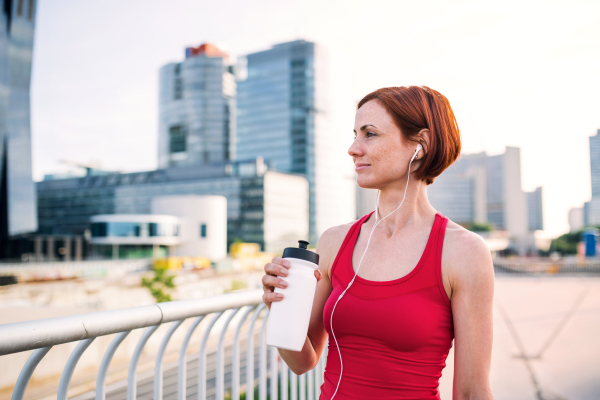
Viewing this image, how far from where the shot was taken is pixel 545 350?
19.4 feet

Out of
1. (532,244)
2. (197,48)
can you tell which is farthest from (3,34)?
(532,244)

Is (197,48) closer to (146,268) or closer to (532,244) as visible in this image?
(146,268)

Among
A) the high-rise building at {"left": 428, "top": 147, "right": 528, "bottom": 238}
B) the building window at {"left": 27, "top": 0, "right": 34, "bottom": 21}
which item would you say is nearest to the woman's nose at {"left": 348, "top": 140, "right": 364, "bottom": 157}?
the building window at {"left": 27, "top": 0, "right": 34, "bottom": 21}

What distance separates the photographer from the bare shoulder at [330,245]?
153 centimetres

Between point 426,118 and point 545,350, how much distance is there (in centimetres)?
596

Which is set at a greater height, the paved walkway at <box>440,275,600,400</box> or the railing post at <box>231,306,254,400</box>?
the railing post at <box>231,306,254,400</box>

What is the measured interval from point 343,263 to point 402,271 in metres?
0.21

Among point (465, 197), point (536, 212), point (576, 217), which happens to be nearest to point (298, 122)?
point (465, 197)

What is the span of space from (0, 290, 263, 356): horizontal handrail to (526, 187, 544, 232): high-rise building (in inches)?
6285

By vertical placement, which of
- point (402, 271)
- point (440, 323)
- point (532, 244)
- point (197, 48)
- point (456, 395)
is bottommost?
point (532, 244)

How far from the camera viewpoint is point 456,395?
1238 mm

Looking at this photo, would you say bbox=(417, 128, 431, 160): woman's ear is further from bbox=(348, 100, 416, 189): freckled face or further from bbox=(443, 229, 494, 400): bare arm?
bbox=(443, 229, 494, 400): bare arm

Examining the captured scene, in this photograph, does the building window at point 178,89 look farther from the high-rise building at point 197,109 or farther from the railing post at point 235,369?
the railing post at point 235,369

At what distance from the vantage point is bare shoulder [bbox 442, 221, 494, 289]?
3.95ft
